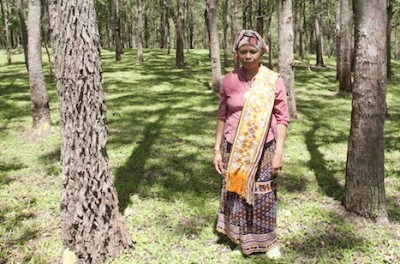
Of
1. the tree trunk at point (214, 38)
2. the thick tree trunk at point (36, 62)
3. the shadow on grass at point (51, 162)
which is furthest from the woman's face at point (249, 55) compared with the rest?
the tree trunk at point (214, 38)

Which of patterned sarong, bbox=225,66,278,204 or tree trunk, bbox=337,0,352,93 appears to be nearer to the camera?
patterned sarong, bbox=225,66,278,204

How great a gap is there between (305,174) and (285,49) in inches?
162

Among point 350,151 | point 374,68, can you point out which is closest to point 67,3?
point 374,68

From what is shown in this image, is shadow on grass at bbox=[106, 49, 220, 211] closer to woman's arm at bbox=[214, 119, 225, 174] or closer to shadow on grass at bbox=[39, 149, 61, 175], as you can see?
shadow on grass at bbox=[39, 149, 61, 175]

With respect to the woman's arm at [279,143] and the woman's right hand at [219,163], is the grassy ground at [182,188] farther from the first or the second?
the woman's arm at [279,143]

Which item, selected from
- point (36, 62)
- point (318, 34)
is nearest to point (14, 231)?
point (36, 62)

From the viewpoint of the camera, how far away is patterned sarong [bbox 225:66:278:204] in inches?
139

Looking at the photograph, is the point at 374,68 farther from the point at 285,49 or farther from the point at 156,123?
the point at 156,123

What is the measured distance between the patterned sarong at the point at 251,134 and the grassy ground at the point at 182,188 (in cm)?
95

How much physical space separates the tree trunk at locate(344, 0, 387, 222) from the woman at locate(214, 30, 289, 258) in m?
1.32

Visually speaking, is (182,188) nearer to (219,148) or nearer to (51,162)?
(219,148)

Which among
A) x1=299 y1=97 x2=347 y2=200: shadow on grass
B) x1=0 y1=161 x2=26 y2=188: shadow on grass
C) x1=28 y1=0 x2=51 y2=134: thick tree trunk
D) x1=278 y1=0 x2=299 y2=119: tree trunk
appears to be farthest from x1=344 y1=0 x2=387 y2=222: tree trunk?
x1=28 y1=0 x2=51 y2=134: thick tree trunk

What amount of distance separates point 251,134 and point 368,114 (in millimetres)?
1714

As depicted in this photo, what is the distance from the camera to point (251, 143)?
360cm
